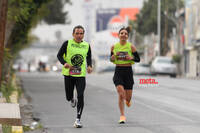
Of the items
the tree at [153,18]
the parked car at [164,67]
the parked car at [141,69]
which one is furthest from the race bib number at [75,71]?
the tree at [153,18]

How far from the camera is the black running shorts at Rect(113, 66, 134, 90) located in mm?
11453

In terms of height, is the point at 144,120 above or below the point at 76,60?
below

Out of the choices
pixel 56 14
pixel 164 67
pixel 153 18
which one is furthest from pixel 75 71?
pixel 153 18

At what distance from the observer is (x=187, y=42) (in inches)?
2744

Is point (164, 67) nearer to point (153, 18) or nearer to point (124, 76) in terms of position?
point (153, 18)

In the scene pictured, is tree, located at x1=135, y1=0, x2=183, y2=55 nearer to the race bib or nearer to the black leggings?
the black leggings

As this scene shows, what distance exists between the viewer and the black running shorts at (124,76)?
11453 mm

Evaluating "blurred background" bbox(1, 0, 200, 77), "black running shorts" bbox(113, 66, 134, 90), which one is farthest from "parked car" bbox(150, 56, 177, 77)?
"black running shorts" bbox(113, 66, 134, 90)

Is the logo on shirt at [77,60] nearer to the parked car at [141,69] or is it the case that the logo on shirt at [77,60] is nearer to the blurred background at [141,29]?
the blurred background at [141,29]

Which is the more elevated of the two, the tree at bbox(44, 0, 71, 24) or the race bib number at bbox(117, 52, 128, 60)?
the tree at bbox(44, 0, 71, 24)

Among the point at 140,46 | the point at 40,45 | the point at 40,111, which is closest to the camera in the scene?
the point at 40,111

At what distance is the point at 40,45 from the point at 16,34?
565 ft

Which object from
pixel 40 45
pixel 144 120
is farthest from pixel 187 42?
pixel 40 45

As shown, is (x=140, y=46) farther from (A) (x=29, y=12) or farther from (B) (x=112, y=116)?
(B) (x=112, y=116)
